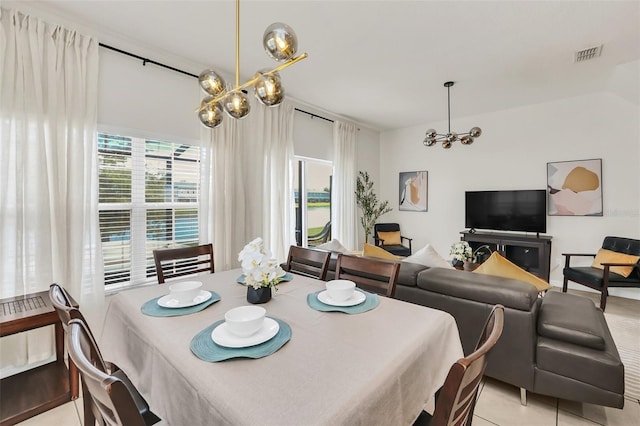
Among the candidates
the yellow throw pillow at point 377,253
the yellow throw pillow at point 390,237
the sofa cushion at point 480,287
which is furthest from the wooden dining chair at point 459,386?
the yellow throw pillow at point 390,237

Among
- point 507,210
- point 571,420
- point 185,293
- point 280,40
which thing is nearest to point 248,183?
point 185,293

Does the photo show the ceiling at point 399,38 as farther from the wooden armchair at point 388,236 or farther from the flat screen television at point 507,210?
the wooden armchair at point 388,236

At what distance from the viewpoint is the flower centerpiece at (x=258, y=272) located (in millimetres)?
1448

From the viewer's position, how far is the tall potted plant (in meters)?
5.71

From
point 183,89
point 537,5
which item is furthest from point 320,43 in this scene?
point 537,5

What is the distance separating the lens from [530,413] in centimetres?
178

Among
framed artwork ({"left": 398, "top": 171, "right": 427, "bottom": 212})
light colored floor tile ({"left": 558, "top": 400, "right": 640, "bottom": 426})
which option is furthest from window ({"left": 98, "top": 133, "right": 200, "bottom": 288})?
framed artwork ({"left": 398, "top": 171, "right": 427, "bottom": 212})

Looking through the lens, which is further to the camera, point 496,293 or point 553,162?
point 553,162

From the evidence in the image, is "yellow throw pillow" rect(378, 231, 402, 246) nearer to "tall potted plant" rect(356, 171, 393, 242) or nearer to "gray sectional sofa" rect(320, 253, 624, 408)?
"tall potted plant" rect(356, 171, 393, 242)

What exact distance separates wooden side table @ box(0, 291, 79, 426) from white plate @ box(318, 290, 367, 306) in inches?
47.7

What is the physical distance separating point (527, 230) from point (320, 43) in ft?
13.7

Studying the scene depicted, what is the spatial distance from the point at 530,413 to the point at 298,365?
1.79 metres

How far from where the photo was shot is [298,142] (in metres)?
4.46

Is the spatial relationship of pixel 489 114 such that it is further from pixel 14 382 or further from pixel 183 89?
pixel 14 382
